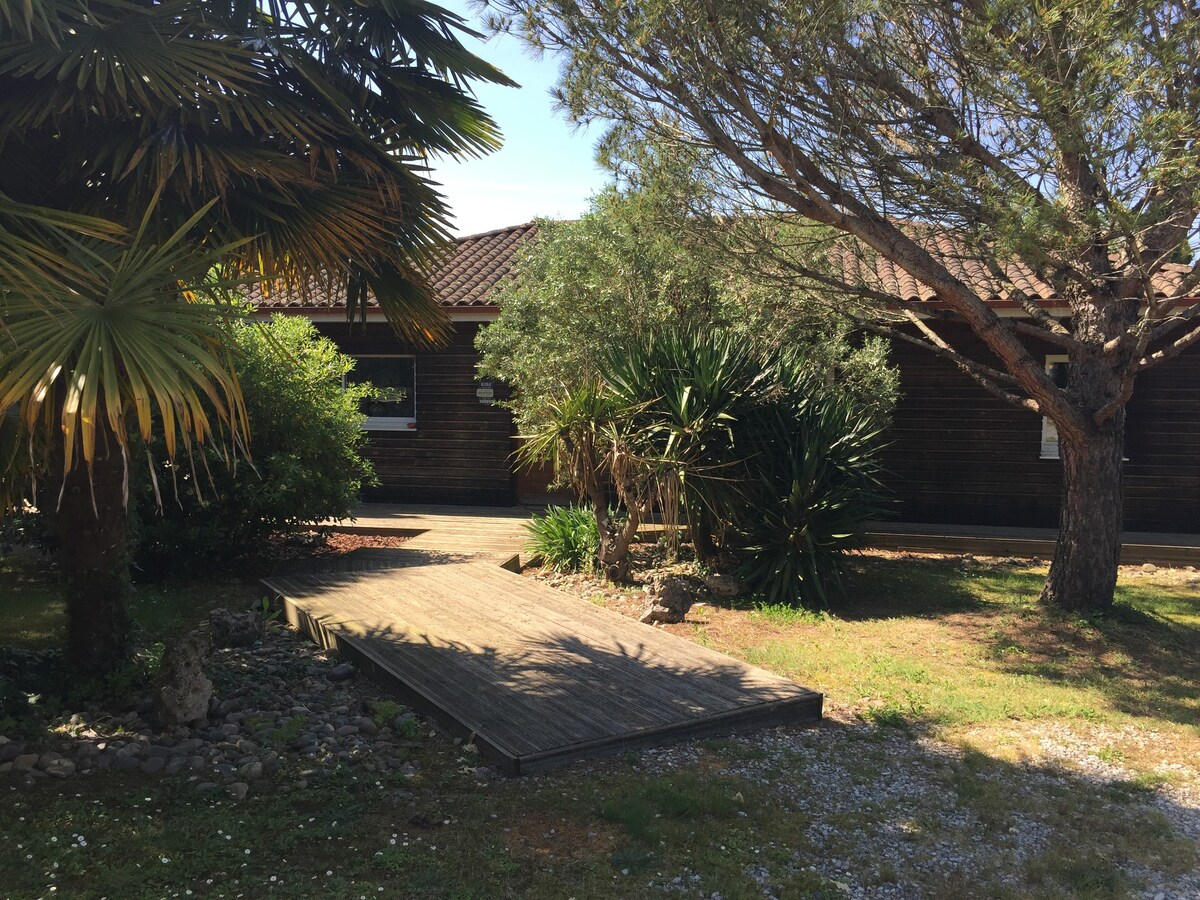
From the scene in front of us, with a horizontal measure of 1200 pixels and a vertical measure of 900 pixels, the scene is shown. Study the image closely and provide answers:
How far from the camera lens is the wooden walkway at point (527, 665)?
4863 millimetres

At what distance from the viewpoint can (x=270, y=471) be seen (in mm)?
8383

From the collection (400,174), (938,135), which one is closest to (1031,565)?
(938,135)

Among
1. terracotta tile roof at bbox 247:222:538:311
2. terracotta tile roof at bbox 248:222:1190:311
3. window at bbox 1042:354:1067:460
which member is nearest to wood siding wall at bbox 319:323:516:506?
terracotta tile roof at bbox 247:222:538:311

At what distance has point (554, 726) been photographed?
4.85 meters

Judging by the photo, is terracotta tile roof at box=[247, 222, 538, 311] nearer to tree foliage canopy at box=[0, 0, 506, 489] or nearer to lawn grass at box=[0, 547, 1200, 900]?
tree foliage canopy at box=[0, 0, 506, 489]

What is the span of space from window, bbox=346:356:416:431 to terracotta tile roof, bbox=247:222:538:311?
1.18 m

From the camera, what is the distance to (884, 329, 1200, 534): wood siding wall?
38.5 ft

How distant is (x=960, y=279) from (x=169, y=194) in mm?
6819

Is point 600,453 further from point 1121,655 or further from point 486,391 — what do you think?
point 486,391

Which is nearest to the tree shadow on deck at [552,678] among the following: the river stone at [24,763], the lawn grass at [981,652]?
the lawn grass at [981,652]

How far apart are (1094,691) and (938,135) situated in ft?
14.0

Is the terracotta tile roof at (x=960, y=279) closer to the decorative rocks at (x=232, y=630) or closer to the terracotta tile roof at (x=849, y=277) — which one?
the terracotta tile roof at (x=849, y=277)

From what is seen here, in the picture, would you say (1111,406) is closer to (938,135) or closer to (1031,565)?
(938,135)

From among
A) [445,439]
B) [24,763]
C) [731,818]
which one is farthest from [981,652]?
[445,439]
